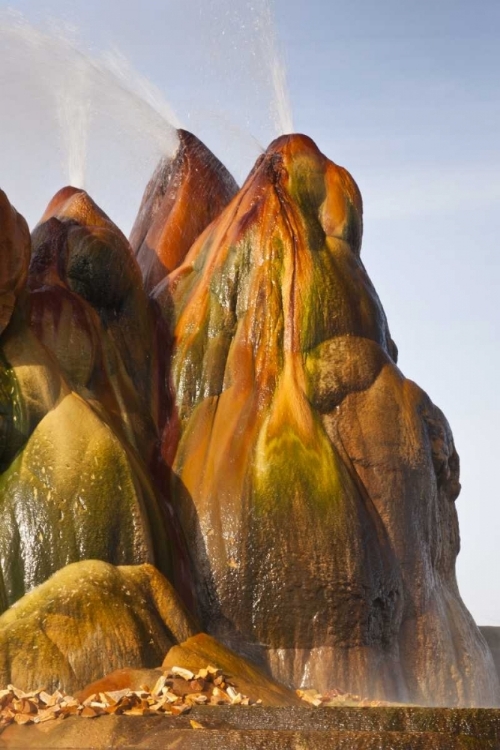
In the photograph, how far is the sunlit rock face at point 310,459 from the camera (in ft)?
Result: 38.4

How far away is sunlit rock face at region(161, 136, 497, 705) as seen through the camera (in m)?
→ 11.7

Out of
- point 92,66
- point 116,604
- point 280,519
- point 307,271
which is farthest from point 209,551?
point 92,66

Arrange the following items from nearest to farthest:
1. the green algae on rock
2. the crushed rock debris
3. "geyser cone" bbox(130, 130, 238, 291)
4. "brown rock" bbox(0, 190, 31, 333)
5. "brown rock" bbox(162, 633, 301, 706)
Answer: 1. the crushed rock debris
2. the green algae on rock
3. "brown rock" bbox(162, 633, 301, 706)
4. "brown rock" bbox(0, 190, 31, 333)
5. "geyser cone" bbox(130, 130, 238, 291)

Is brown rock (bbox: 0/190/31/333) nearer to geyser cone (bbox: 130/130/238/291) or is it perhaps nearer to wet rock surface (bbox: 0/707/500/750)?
geyser cone (bbox: 130/130/238/291)

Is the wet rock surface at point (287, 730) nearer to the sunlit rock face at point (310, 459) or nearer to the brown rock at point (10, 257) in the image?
the sunlit rock face at point (310, 459)

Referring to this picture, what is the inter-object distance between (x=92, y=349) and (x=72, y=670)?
12.6 feet

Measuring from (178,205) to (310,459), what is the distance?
543 centimetres

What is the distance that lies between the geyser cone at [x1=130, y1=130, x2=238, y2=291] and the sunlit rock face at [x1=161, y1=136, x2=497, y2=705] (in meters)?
1.88

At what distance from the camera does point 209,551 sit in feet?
38.9

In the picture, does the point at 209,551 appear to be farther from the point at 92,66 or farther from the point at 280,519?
the point at 92,66

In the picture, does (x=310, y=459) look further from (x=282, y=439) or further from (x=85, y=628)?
(x=85, y=628)

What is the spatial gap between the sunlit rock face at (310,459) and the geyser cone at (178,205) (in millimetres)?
1875

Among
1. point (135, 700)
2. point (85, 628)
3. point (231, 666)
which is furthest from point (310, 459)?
point (135, 700)

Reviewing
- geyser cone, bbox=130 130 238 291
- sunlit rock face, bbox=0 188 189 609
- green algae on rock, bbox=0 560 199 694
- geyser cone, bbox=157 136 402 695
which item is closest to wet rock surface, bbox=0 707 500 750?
green algae on rock, bbox=0 560 199 694
